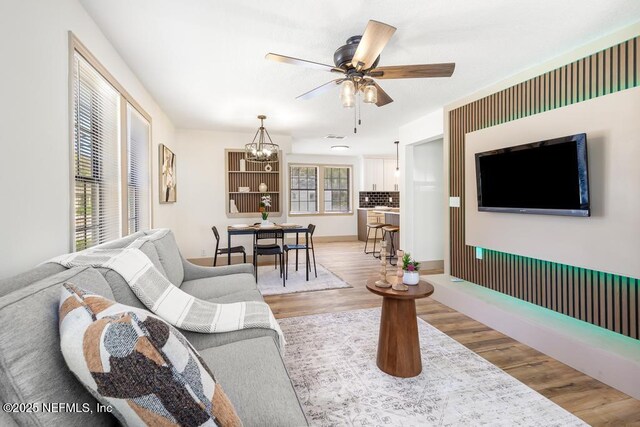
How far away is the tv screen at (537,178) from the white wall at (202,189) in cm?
437

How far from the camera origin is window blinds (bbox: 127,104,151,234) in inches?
125

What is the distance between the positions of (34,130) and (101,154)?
963 millimetres

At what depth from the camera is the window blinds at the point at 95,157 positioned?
2.04 metres

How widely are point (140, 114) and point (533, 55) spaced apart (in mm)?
4054

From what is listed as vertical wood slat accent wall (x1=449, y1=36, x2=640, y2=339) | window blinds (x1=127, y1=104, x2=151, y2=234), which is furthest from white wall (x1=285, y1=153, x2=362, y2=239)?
vertical wood slat accent wall (x1=449, y1=36, x2=640, y2=339)

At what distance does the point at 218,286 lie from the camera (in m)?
2.45

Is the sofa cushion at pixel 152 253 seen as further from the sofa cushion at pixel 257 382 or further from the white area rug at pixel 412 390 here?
the white area rug at pixel 412 390

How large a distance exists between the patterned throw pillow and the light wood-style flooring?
2142 mm

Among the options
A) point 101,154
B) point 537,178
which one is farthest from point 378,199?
point 101,154

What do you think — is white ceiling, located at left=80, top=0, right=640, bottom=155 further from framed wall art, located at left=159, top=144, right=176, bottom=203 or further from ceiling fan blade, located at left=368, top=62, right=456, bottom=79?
framed wall art, located at left=159, top=144, right=176, bottom=203

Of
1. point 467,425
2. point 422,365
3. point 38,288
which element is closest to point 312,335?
point 422,365

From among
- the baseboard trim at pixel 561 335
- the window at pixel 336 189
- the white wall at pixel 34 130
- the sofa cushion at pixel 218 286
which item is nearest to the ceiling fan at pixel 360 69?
the white wall at pixel 34 130

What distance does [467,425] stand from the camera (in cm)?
163

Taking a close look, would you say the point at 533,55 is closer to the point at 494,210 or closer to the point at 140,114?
the point at 494,210
